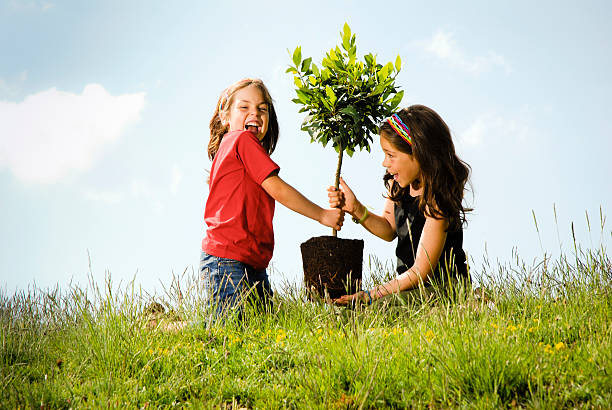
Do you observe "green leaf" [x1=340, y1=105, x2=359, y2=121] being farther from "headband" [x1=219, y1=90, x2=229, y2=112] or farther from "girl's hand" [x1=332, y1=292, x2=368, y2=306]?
"girl's hand" [x1=332, y1=292, x2=368, y2=306]

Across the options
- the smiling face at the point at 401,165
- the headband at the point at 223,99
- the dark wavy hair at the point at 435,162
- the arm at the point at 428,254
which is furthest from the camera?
the headband at the point at 223,99

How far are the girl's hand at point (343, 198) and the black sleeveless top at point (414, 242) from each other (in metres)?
0.44

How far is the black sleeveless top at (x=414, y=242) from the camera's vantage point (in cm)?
452

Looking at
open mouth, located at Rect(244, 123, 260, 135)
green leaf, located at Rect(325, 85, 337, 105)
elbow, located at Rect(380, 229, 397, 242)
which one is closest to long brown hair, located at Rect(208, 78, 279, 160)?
open mouth, located at Rect(244, 123, 260, 135)

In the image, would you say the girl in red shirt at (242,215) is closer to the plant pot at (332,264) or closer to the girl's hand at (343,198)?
the girl's hand at (343,198)

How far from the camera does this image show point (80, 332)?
4086 mm

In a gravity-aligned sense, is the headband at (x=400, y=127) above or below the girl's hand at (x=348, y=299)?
above

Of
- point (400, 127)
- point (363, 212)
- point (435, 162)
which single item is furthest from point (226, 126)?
point (435, 162)

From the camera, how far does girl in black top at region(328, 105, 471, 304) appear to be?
4.29 m

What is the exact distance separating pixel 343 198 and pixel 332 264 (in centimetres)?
62

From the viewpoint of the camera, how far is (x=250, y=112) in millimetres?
4738

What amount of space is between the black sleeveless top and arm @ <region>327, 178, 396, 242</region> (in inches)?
6.3

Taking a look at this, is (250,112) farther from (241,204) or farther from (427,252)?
(427,252)

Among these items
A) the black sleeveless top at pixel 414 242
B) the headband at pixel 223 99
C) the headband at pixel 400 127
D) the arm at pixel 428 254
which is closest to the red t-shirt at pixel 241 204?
the headband at pixel 223 99
